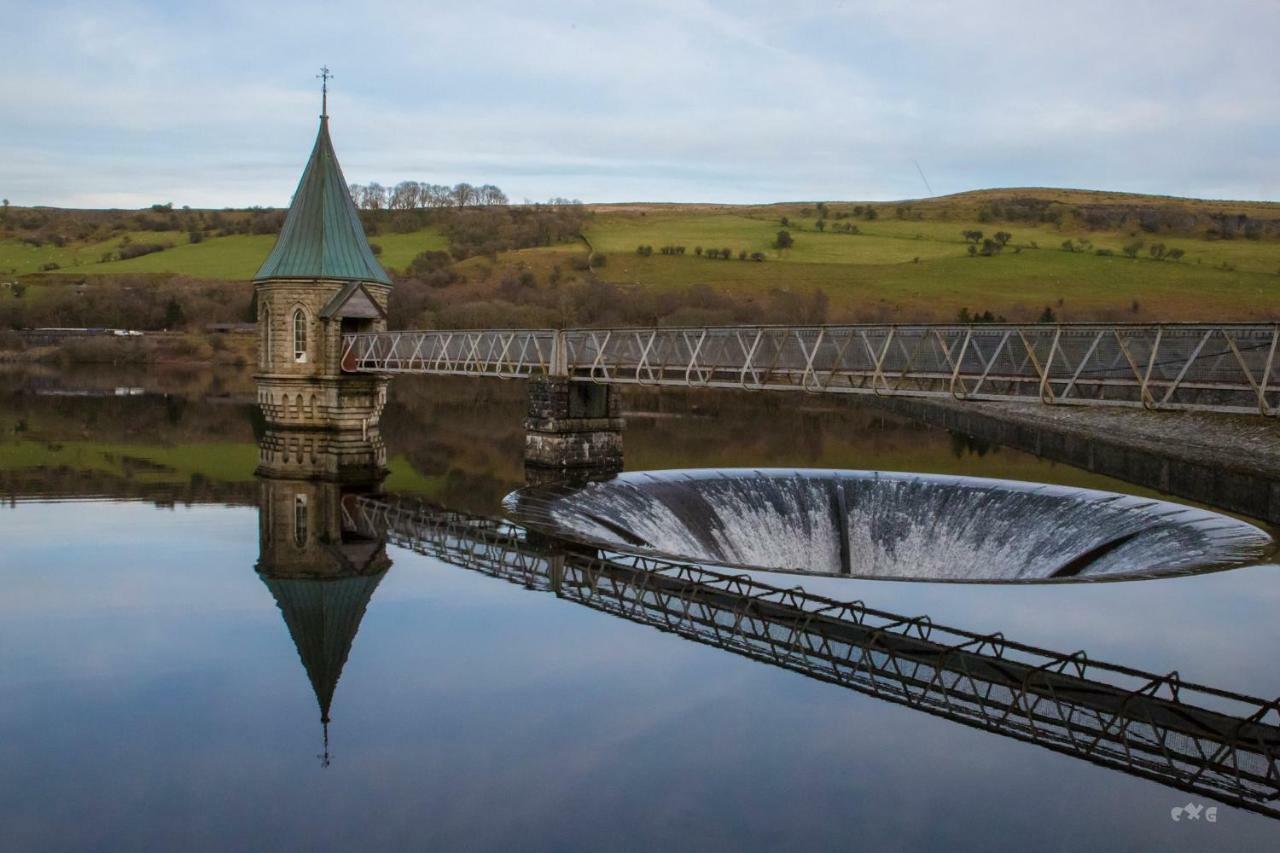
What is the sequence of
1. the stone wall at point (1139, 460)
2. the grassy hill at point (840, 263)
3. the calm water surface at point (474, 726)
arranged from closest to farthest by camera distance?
the calm water surface at point (474, 726) < the stone wall at point (1139, 460) < the grassy hill at point (840, 263)

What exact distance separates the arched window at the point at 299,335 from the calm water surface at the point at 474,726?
1304cm

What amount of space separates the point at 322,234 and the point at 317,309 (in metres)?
2.38

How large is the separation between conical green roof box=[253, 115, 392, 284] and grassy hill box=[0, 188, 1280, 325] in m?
25.4

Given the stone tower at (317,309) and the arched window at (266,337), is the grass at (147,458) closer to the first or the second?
the stone tower at (317,309)

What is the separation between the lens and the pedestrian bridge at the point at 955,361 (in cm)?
1798

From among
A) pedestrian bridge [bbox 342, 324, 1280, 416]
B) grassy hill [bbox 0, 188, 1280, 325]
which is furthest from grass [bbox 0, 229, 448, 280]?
pedestrian bridge [bbox 342, 324, 1280, 416]

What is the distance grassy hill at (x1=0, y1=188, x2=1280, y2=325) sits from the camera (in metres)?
62.9

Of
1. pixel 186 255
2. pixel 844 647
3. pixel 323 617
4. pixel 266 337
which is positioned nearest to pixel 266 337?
pixel 266 337

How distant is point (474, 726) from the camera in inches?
460

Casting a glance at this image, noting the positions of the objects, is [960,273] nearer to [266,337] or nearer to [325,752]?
[266,337]

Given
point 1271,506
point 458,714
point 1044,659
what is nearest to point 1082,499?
point 1271,506

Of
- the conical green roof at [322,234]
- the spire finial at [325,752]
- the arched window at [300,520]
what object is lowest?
the arched window at [300,520]

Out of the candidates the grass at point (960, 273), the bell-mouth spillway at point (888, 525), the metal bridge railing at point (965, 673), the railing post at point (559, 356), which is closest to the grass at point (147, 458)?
the railing post at point (559, 356)

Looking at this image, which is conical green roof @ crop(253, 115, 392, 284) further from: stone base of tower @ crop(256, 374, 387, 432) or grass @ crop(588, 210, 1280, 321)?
grass @ crop(588, 210, 1280, 321)
